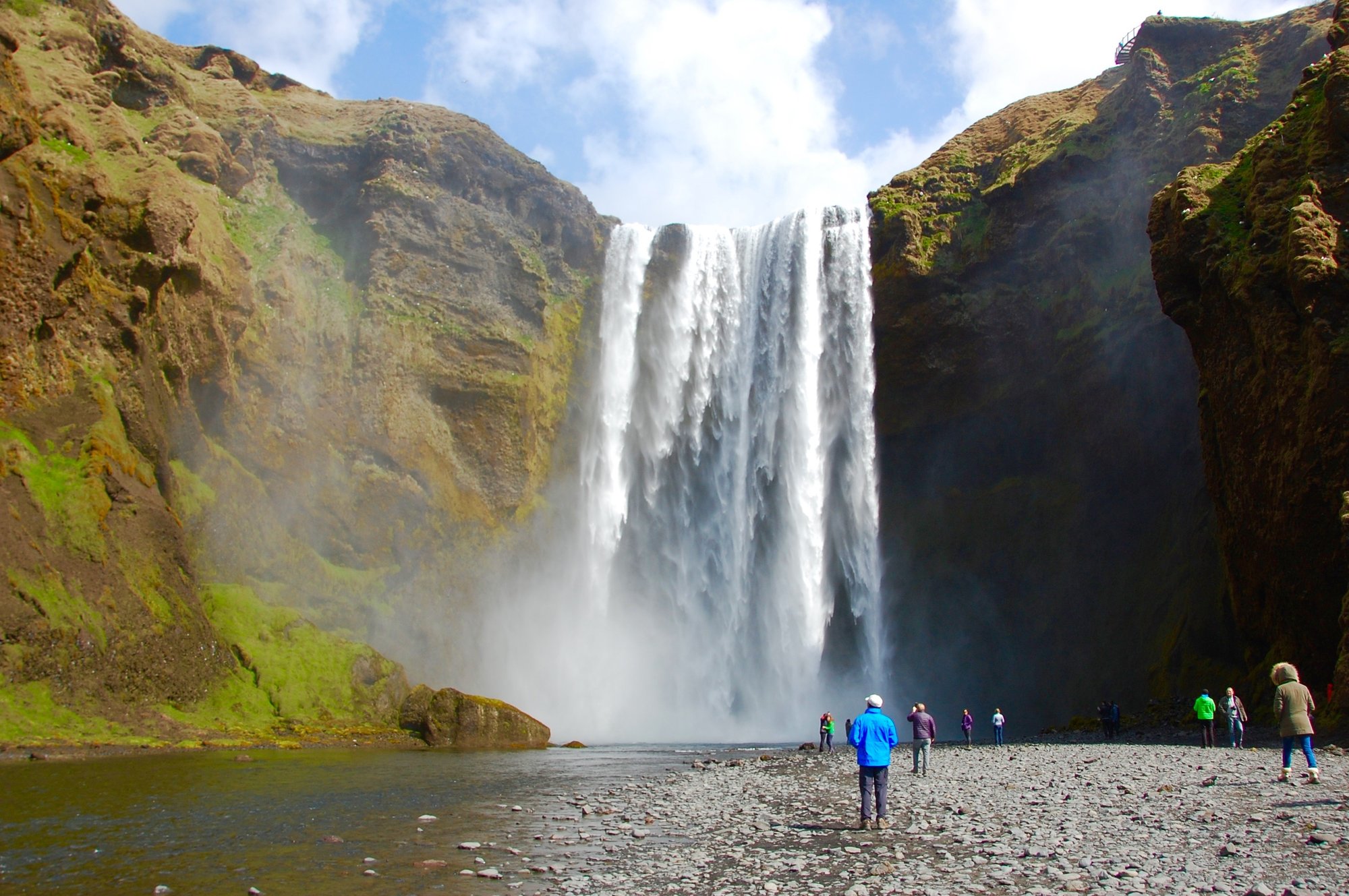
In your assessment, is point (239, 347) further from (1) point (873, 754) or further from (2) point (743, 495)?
(1) point (873, 754)

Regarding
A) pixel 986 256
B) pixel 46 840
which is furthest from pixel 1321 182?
pixel 46 840

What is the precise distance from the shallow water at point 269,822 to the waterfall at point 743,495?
21.4 meters

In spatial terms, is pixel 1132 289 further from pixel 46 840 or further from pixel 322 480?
pixel 46 840

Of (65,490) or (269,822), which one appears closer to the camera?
(269,822)

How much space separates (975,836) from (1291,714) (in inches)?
222

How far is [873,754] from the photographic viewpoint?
10.9 m

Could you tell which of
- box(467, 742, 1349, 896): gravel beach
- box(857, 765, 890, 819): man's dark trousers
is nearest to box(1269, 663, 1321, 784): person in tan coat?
box(467, 742, 1349, 896): gravel beach

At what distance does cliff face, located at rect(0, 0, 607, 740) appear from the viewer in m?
28.8

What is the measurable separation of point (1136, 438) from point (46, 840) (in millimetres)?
38643

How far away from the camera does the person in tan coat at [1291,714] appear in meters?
12.6

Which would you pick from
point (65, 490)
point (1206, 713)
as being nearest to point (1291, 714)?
point (1206, 713)

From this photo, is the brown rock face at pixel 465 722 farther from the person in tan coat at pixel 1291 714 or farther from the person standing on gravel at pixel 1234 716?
the person in tan coat at pixel 1291 714

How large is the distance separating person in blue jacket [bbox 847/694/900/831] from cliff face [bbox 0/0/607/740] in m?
23.3

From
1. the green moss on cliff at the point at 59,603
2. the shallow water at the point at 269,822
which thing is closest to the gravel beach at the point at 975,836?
the shallow water at the point at 269,822
